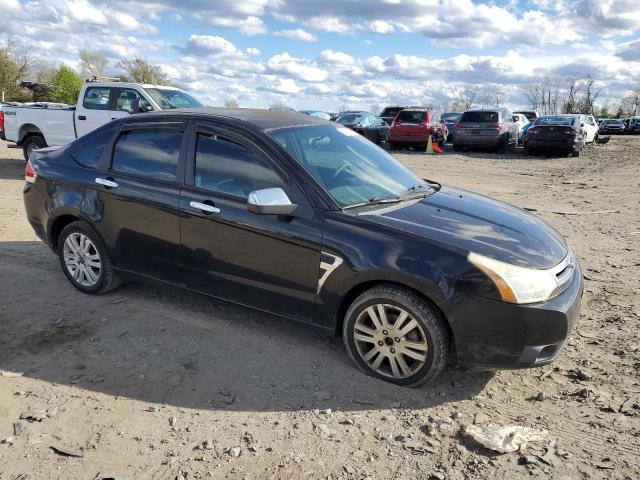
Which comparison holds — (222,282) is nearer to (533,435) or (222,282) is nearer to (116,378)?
(116,378)

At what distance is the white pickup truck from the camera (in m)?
11.0

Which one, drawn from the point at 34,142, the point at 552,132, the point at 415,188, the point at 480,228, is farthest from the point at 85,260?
the point at 552,132

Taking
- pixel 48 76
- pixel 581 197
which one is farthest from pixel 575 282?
pixel 48 76

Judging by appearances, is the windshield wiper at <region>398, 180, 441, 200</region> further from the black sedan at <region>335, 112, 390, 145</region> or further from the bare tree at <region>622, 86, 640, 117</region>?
the bare tree at <region>622, 86, 640, 117</region>

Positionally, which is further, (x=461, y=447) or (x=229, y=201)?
(x=229, y=201)

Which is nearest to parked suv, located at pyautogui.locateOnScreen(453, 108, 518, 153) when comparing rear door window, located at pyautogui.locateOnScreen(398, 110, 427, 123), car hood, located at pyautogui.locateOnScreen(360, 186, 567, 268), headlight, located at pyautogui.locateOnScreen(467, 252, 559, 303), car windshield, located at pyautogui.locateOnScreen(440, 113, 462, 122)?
rear door window, located at pyautogui.locateOnScreen(398, 110, 427, 123)

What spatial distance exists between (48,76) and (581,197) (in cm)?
6402

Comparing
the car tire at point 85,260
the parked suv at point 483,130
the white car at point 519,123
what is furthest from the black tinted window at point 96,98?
the white car at point 519,123

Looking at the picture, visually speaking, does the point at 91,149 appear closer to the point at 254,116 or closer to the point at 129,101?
the point at 254,116

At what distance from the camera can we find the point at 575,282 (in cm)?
358

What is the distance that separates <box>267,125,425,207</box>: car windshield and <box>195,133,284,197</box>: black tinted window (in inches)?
9.2

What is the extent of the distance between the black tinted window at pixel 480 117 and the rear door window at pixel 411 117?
1.61 metres

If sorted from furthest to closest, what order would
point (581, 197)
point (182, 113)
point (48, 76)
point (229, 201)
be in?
point (48, 76), point (581, 197), point (182, 113), point (229, 201)

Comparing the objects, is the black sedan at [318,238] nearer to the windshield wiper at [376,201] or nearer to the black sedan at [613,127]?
the windshield wiper at [376,201]
